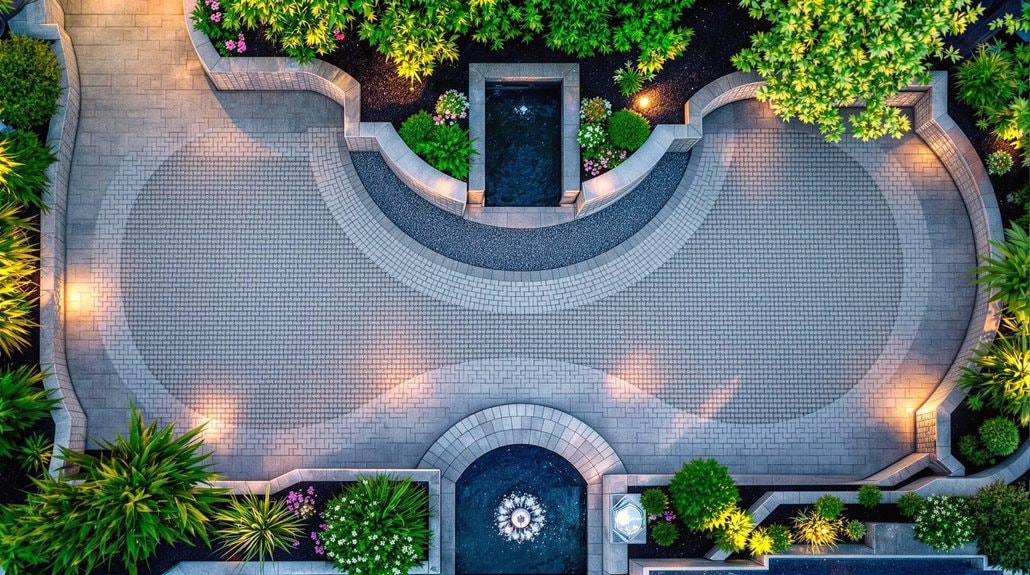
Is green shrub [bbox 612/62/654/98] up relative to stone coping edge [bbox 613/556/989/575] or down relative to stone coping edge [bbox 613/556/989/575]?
up

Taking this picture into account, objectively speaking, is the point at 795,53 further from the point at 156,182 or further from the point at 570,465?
the point at 156,182

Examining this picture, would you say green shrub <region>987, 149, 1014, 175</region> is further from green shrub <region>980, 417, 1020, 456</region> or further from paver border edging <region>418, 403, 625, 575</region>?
paver border edging <region>418, 403, 625, 575</region>

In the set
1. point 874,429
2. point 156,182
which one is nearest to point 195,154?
point 156,182

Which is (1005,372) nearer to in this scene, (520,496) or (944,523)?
(944,523)

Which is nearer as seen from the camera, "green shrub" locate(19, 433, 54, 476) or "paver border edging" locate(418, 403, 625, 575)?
"green shrub" locate(19, 433, 54, 476)

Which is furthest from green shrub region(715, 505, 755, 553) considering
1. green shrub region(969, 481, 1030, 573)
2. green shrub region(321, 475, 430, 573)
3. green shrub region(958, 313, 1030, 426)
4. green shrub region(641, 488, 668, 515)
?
green shrub region(321, 475, 430, 573)

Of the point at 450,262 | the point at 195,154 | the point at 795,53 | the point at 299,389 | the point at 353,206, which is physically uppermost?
the point at 795,53
